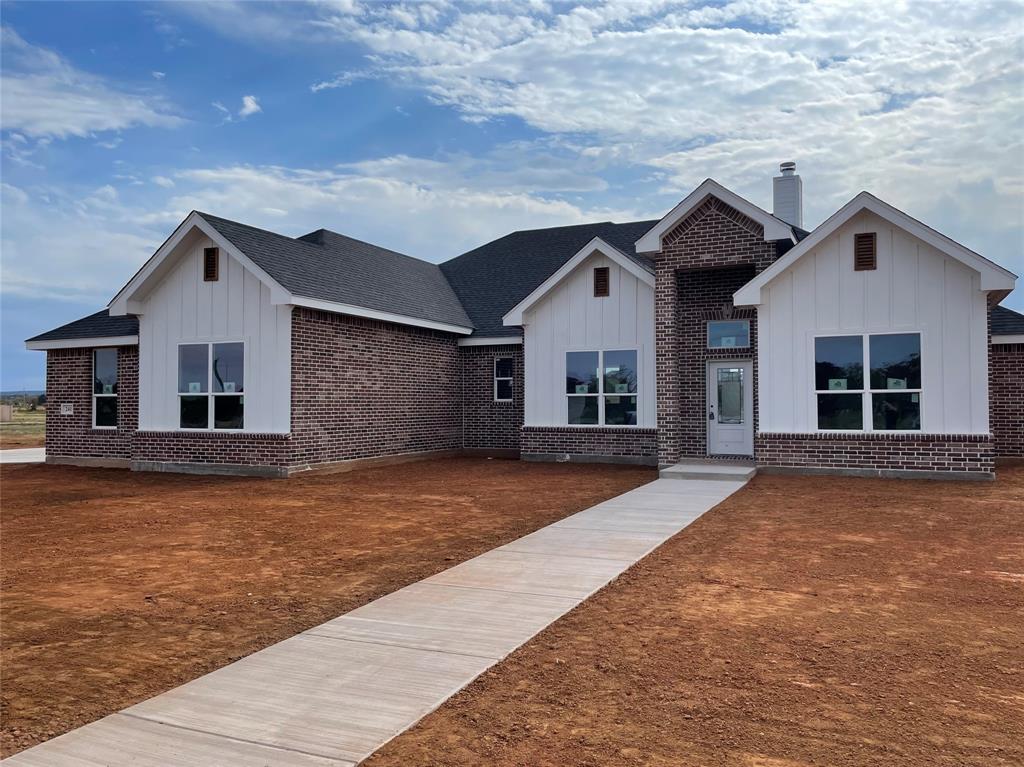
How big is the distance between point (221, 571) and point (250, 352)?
9.50 meters

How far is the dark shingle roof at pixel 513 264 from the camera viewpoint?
22609mm

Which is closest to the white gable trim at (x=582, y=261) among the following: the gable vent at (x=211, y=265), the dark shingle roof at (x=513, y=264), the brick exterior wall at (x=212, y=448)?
the dark shingle roof at (x=513, y=264)

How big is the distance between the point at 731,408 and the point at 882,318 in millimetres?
3977

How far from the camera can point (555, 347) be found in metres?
19.0

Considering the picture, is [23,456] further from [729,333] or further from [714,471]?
[729,333]

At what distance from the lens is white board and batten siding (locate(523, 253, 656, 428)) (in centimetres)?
1811

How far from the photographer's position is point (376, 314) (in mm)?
17734

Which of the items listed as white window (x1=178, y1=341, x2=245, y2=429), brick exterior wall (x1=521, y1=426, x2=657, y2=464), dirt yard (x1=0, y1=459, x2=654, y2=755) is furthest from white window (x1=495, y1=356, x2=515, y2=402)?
white window (x1=178, y1=341, x2=245, y2=429)

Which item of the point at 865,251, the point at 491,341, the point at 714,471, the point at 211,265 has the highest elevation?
the point at 211,265

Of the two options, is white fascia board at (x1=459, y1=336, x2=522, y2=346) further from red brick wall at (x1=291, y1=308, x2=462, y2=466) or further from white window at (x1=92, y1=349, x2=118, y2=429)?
white window at (x1=92, y1=349, x2=118, y2=429)

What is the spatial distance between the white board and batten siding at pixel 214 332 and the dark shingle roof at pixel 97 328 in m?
1.76

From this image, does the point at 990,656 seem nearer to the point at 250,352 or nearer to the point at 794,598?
the point at 794,598

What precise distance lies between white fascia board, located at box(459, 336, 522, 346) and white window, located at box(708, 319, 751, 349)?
5603 millimetres

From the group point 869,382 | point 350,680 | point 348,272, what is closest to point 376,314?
point 348,272
